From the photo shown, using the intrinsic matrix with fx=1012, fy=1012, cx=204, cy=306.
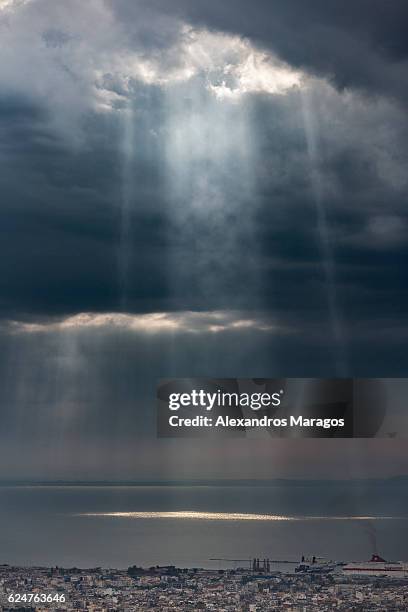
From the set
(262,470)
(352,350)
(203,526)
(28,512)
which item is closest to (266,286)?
(352,350)

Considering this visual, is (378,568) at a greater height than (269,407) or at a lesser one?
lesser

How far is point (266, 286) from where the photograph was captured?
7.91 metres

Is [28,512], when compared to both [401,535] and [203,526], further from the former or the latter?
[401,535]

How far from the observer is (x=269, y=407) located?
7.17 meters

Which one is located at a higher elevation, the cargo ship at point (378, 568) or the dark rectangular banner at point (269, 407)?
the dark rectangular banner at point (269, 407)

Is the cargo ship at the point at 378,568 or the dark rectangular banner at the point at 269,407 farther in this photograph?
the cargo ship at the point at 378,568

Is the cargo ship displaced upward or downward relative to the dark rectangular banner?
downward

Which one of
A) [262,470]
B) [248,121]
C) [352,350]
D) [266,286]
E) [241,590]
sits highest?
[248,121]

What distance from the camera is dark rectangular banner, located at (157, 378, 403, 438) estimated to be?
23.2 ft

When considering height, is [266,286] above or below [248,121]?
below

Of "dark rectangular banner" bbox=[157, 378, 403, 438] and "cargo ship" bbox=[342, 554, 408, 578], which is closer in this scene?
"dark rectangular banner" bbox=[157, 378, 403, 438]

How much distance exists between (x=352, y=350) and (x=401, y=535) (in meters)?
1.53

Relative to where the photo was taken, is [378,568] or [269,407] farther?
[378,568]

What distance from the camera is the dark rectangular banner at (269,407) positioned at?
707cm
